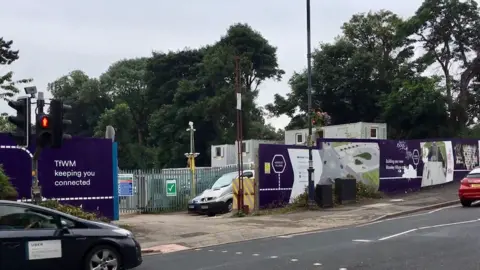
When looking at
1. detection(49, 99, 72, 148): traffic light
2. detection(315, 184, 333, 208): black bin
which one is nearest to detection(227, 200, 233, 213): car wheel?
detection(315, 184, 333, 208): black bin

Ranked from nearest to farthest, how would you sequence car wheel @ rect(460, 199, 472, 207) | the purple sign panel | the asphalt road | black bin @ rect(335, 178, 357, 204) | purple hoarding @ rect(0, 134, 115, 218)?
the asphalt road, purple hoarding @ rect(0, 134, 115, 218), car wheel @ rect(460, 199, 472, 207), black bin @ rect(335, 178, 357, 204), the purple sign panel

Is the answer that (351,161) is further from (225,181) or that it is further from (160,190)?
(160,190)

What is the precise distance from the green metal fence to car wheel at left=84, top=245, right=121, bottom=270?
50.9 feet

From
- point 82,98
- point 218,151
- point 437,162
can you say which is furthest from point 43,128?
point 82,98

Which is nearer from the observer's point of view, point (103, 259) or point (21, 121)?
point (103, 259)

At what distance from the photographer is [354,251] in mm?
11414

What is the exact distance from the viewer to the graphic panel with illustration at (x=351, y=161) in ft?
75.7

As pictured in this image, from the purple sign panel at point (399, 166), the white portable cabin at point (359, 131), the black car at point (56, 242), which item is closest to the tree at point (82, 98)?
the white portable cabin at point (359, 131)

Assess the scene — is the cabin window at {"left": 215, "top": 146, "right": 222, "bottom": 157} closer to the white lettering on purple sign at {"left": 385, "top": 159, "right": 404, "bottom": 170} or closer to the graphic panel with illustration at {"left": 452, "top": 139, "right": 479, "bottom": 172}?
the graphic panel with illustration at {"left": 452, "top": 139, "right": 479, "bottom": 172}

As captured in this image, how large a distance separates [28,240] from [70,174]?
7229mm

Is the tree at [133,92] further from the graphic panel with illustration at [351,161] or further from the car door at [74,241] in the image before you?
the car door at [74,241]

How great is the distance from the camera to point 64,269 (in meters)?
8.99

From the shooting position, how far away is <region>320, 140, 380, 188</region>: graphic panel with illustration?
2306 centimetres

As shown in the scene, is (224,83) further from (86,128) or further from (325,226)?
(325,226)
